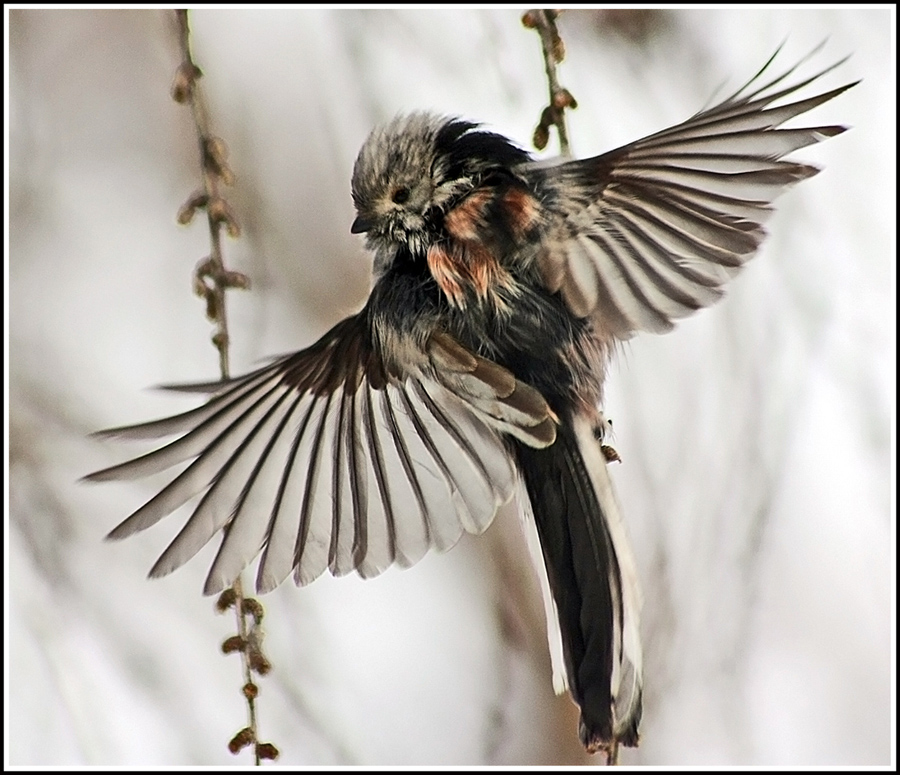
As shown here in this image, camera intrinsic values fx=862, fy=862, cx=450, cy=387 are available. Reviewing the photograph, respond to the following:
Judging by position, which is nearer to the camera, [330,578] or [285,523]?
[285,523]

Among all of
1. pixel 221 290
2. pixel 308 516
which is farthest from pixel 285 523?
pixel 221 290

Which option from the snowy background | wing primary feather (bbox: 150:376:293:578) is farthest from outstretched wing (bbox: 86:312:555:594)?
the snowy background

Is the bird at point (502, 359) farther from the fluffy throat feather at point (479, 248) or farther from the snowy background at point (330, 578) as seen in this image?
the snowy background at point (330, 578)

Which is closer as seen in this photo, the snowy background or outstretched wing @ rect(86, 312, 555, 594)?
outstretched wing @ rect(86, 312, 555, 594)

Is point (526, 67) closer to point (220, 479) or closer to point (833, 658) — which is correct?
point (220, 479)

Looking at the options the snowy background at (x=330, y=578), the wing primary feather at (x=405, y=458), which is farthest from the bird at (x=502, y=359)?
the snowy background at (x=330, y=578)

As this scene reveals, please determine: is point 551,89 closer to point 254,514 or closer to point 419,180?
point 419,180

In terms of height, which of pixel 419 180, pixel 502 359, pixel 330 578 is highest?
pixel 419 180

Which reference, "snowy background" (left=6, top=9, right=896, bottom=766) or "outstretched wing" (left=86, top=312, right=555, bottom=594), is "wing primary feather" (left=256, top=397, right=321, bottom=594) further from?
"snowy background" (left=6, top=9, right=896, bottom=766)

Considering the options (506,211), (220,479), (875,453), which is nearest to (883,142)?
(875,453)
